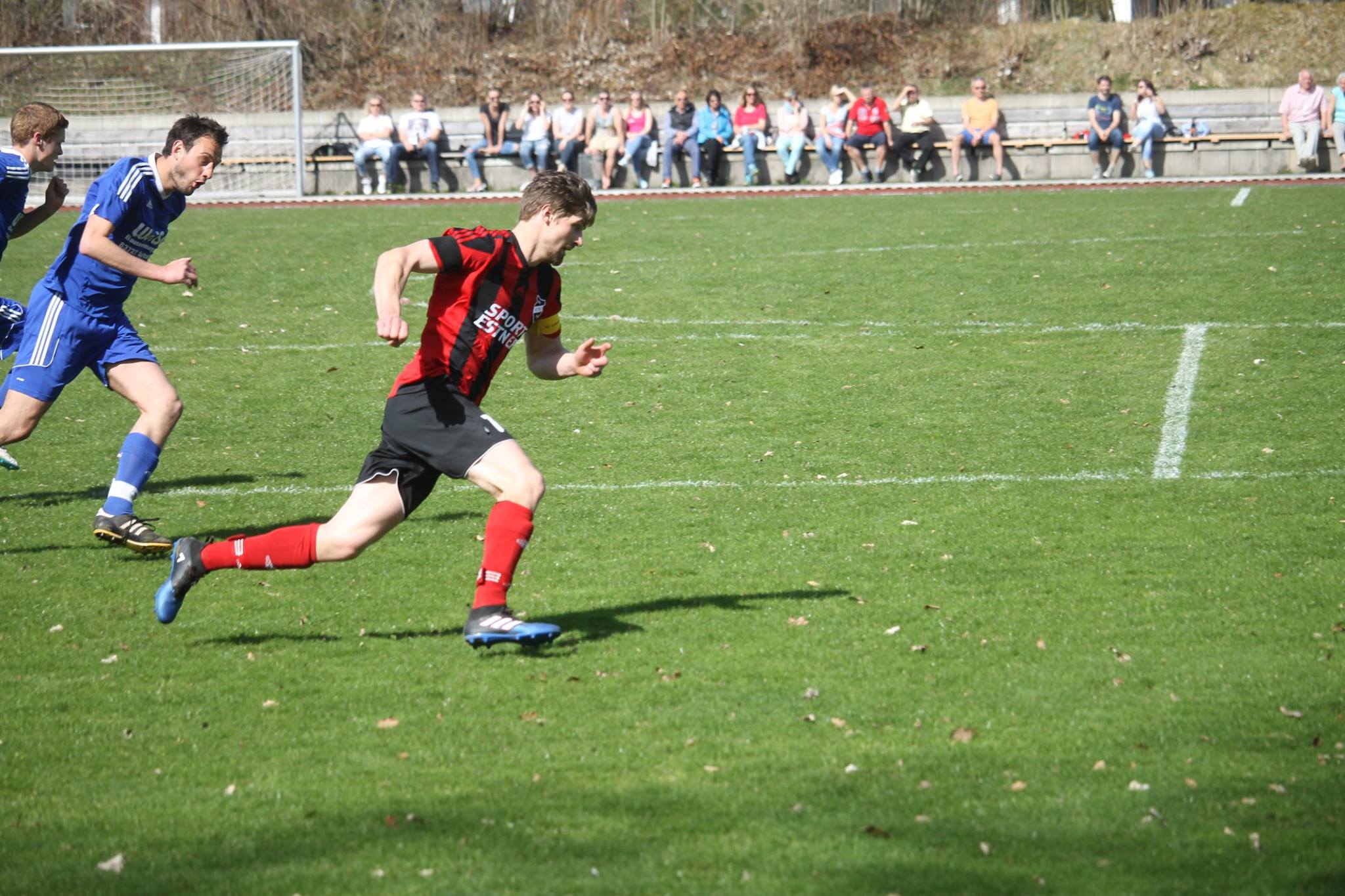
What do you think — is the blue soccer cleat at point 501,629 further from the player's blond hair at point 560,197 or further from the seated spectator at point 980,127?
the seated spectator at point 980,127

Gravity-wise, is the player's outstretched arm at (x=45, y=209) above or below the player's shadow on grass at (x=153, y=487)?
above

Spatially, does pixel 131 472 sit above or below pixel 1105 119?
below

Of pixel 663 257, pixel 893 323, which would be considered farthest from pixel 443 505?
pixel 663 257

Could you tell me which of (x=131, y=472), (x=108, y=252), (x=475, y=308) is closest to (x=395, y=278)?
(x=475, y=308)

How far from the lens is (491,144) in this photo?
2759 cm

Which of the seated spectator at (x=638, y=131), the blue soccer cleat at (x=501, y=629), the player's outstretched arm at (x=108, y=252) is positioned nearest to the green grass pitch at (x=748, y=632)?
the blue soccer cleat at (x=501, y=629)

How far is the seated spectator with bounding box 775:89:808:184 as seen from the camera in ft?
88.5

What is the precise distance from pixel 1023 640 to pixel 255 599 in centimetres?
328

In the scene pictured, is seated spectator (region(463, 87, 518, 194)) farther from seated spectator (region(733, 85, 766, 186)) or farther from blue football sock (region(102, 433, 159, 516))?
blue football sock (region(102, 433, 159, 516))

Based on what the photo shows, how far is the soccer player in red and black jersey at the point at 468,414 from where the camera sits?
18.0ft

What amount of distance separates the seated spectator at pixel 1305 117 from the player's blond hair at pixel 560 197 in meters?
23.2

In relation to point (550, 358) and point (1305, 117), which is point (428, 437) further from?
point (1305, 117)

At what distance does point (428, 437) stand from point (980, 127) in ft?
76.1

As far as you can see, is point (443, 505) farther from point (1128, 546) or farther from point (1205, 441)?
point (1205, 441)
